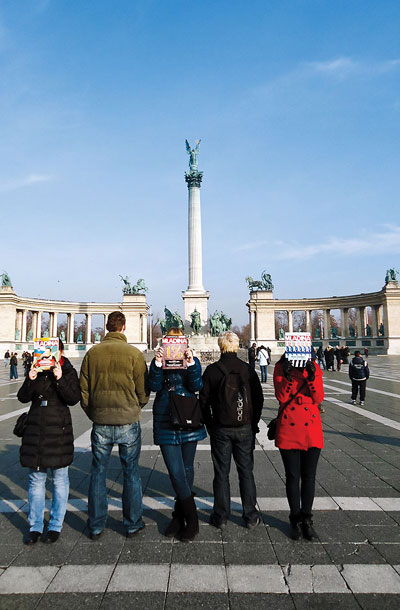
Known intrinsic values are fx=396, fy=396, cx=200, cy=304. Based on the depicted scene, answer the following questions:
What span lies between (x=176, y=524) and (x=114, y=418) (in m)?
1.37

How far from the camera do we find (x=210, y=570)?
360 cm

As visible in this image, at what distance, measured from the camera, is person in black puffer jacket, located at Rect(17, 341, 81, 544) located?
13.8 ft

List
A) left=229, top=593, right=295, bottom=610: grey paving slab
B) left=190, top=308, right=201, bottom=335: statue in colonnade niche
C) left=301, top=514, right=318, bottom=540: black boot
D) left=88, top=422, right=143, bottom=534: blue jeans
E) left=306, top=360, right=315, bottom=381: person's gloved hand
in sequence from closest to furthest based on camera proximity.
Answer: left=229, top=593, right=295, bottom=610: grey paving slab
left=301, top=514, right=318, bottom=540: black boot
left=88, top=422, right=143, bottom=534: blue jeans
left=306, top=360, right=315, bottom=381: person's gloved hand
left=190, top=308, right=201, bottom=335: statue in colonnade niche

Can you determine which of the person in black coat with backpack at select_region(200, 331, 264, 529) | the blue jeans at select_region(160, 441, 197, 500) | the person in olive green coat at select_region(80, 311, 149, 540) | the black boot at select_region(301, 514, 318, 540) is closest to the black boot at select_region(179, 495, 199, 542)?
the blue jeans at select_region(160, 441, 197, 500)

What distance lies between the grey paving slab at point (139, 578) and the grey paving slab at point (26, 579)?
0.59 metres

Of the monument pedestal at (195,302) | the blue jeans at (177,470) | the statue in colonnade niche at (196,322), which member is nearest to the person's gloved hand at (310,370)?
the blue jeans at (177,470)

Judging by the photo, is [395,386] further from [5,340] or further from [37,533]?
[5,340]

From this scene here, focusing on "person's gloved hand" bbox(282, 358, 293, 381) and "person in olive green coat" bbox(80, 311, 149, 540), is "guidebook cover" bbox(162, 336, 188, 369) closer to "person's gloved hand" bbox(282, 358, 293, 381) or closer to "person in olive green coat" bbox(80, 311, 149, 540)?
"person in olive green coat" bbox(80, 311, 149, 540)

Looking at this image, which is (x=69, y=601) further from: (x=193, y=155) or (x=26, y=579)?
(x=193, y=155)

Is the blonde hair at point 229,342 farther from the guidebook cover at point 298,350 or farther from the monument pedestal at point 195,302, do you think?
the monument pedestal at point 195,302

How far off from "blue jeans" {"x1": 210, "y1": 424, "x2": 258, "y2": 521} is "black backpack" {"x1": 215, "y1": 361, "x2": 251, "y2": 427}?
0.13 meters

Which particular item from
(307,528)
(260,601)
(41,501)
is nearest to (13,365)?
(41,501)

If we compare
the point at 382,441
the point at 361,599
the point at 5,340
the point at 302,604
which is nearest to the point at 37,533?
the point at 302,604

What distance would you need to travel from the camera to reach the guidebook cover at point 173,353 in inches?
167
